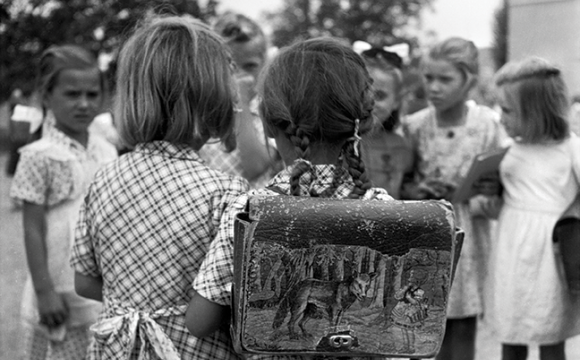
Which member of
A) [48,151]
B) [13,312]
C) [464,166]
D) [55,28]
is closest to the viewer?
[48,151]

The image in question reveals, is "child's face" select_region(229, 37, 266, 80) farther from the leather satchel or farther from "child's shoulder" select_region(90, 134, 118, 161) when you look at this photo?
the leather satchel

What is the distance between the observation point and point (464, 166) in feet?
11.2

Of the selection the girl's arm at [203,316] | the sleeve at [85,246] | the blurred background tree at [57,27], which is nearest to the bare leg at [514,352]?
the girl's arm at [203,316]

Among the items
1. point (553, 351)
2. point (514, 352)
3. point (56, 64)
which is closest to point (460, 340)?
point (514, 352)

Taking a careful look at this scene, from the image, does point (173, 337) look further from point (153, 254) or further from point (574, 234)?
point (574, 234)

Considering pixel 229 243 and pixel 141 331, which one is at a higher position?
pixel 229 243

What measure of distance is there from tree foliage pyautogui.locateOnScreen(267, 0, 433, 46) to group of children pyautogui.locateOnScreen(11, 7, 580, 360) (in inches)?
937

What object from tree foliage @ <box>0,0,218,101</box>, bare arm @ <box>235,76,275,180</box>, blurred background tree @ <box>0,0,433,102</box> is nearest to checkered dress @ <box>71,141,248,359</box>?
bare arm @ <box>235,76,275,180</box>

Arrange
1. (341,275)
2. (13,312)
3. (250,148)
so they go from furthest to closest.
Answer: (13,312) < (250,148) < (341,275)

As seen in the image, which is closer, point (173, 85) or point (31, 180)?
point (173, 85)

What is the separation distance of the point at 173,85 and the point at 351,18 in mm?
32579

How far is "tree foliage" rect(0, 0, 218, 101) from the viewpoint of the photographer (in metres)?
18.5

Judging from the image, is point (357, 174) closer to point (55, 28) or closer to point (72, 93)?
point (72, 93)

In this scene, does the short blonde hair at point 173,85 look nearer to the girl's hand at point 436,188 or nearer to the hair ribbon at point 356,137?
the hair ribbon at point 356,137
